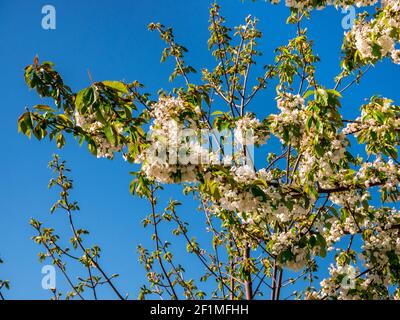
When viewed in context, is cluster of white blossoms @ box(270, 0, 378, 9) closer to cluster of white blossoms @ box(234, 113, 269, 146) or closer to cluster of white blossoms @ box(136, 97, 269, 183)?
cluster of white blossoms @ box(234, 113, 269, 146)

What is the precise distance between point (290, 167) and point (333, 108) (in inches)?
118

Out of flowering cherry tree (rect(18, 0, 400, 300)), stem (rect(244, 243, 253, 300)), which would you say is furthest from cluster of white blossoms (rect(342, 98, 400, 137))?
stem (rect(244, 243, 253, 300))

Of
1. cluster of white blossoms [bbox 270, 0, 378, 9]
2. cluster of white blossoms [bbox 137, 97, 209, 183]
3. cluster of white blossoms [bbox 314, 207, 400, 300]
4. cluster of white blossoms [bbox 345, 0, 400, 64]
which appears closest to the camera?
cluster of white blossoms [bbox 137, 97, 209, 183]

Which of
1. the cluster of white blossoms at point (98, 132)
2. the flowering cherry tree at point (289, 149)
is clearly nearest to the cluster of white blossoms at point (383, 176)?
the flowering cherry tree at point (289, 149)

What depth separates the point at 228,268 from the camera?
6.26 meters

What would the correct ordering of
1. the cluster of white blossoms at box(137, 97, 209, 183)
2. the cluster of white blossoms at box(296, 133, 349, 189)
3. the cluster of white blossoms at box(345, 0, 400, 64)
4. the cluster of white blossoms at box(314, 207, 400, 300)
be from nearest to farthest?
the cluster of white blossoms at box(137, 97, 209, 183) < the cluster of white blossoms at box(296, 133, 349, 189) < the cluster of white blossoms at box(345, 0, 400, 64) < the cluster of white blossoms at box(314, 207, 400, 300)

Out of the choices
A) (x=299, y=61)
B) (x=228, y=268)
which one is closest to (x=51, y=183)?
(x=228, y=268)

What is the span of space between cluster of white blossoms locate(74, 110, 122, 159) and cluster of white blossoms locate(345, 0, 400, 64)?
2474mm

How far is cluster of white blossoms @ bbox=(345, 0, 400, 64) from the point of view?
157 inches

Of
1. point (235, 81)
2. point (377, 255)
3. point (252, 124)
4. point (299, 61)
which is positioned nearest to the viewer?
point (252, 124)

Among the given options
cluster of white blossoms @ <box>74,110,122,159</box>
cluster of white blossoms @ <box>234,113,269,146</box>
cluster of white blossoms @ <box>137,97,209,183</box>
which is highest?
cluster of white blossoms @ <box>234,113,269,146</box>

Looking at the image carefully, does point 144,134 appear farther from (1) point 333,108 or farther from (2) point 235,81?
(2) point 235,81

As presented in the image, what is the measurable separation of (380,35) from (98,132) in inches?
107
